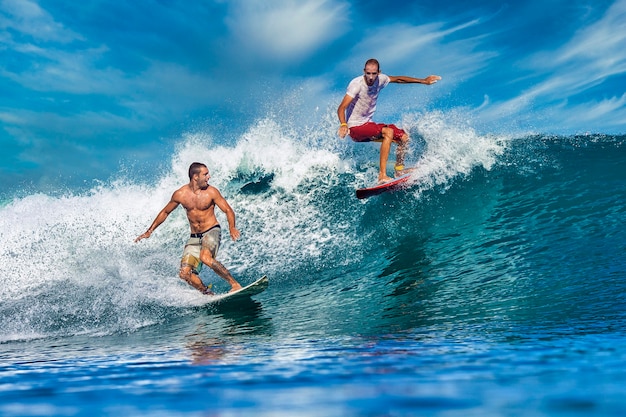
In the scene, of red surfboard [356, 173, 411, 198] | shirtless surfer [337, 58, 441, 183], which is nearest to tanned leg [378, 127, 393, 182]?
shirtless surfer [337, 58, 441, 183]

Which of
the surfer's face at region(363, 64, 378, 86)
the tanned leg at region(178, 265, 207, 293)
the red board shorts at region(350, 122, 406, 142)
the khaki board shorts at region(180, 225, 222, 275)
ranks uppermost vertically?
the surfer's face at region(363, 64, 378, 86)

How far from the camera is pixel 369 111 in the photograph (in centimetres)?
843

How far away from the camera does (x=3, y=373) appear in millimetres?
2461

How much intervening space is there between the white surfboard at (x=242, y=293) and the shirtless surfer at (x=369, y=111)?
275cm

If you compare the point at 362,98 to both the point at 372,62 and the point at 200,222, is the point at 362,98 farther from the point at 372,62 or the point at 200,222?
the point at 200,222

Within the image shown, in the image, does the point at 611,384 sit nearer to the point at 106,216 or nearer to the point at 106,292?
the point at 106,292

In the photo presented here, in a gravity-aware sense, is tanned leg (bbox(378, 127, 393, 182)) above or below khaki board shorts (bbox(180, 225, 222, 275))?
above

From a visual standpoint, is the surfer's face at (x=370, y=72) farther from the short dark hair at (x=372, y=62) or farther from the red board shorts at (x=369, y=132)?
the red board shorts at (x=369, y=132)

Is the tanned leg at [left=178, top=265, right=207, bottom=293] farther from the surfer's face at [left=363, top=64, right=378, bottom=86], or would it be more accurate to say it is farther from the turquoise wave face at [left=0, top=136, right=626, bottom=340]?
the surfer's face at [left=363, top=64, right=378, bottom=86]

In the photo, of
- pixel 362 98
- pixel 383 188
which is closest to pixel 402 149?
pixel 383 188

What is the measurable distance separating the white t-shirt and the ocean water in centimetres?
215

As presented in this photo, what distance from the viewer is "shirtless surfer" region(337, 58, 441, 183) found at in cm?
792

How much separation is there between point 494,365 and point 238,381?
99 cm

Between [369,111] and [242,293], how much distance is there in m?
3.98
